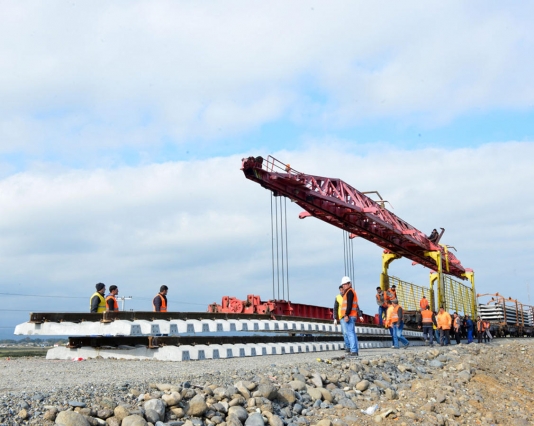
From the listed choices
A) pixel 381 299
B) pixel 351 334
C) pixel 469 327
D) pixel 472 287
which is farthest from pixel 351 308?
pixel 472 287

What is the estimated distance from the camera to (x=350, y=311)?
12.5 metres

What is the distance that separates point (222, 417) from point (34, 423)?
215 centimetres

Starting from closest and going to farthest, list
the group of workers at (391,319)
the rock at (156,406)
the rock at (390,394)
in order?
the rock at (156,406), the rock at (390,394), the group of workers at (391,319)

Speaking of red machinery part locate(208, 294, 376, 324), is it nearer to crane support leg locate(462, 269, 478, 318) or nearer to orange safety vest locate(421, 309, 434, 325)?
orange safety vest locate(421, 309, 434, 325)

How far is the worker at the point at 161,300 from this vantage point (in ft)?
44.9

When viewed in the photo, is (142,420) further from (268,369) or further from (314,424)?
(268,369)

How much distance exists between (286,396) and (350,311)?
16.6 ft

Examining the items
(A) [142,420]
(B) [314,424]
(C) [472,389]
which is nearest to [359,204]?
(C) [472,389]

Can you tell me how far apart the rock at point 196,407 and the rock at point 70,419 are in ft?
4.32

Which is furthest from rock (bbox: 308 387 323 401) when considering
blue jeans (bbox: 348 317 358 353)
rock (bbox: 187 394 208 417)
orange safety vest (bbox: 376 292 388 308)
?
orange safety vest (bbox: 376 292 388 308)

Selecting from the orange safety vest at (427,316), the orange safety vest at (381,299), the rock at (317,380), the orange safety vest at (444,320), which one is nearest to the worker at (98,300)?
the rock at (317,380)

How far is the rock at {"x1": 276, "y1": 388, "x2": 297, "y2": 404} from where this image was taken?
766 centimetres

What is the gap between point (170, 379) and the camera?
24.9ft

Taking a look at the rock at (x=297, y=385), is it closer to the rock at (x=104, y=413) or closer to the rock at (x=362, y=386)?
the rock at (x=362, y=386)
